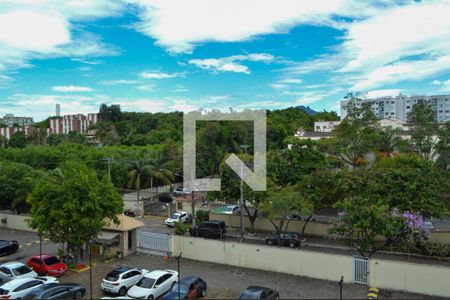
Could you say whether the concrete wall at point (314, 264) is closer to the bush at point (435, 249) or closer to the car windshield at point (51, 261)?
the car windshield at point (51, 261)

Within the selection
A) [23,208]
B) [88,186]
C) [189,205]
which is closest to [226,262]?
[88,186]

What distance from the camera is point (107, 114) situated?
9738 cm

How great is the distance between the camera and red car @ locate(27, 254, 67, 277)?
1683 centimetres

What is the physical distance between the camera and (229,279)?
16.3 metres

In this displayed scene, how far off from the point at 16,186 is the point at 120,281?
17177 mm

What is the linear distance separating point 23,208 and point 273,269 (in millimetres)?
19865

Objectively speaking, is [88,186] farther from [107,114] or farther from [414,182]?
[107,114]

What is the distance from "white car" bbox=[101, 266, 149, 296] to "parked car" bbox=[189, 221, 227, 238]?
872 cm

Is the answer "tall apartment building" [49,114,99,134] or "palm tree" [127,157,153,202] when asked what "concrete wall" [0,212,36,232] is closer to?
"palm tree" [127,157,153,202]

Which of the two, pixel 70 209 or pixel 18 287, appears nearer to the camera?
pixel 18 287

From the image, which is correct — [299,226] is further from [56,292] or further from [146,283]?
[56,292]

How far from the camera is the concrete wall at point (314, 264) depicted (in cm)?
1439

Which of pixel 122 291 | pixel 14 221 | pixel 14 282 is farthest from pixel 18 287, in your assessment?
pixel 14 221

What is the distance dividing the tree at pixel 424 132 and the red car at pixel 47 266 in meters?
40.2
